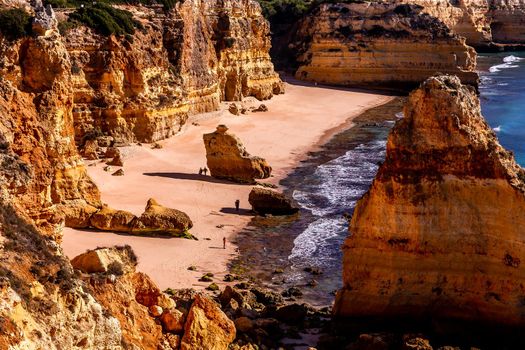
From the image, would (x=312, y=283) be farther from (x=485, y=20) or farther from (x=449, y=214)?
(x=485, y=20)

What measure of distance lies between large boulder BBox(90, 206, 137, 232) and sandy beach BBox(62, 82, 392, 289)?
470 millimetres

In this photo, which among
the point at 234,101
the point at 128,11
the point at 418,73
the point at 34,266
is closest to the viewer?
the point at 34,266

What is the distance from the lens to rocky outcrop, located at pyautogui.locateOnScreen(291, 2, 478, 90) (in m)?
81.6

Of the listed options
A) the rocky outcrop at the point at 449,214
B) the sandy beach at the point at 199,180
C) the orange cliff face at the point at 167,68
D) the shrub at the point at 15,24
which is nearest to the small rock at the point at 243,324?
the rocky outcrop at the point at 449,214

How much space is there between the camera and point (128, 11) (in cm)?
5256

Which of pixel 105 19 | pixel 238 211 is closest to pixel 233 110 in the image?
pixel 105 19

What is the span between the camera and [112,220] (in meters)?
30.9

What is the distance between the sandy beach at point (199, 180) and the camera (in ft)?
94.9

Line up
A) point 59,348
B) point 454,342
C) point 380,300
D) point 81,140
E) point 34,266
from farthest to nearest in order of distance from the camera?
point 81,140
point 380,300
point 454,342
point 34,266
point 59,348

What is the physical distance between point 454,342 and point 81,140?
97.2 ft

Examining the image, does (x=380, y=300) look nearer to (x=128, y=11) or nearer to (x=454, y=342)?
(x=454, y=342)

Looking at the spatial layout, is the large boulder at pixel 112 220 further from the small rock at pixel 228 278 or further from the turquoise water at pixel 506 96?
the turquoise water at pixel 506 96

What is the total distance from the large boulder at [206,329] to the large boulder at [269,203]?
18.8 m

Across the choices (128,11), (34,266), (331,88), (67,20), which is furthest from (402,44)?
(34,266)
